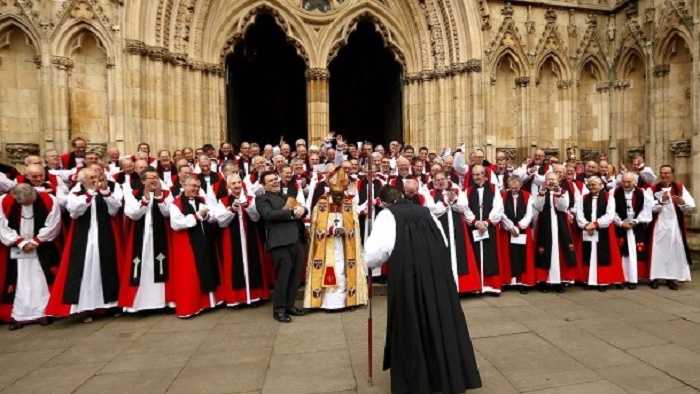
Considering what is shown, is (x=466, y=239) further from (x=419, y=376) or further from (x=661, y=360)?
(x=419, y=376)

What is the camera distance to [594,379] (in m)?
3.79

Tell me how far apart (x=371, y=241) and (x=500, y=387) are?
1644 millimetres

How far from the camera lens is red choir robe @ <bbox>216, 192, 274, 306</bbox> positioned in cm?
617

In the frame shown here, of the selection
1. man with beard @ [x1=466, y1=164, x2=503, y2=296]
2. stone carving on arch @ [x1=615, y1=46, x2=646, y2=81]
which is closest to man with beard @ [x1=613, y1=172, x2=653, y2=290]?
man with beard @ [x1=466, y1=164, x2=503, y2=296]

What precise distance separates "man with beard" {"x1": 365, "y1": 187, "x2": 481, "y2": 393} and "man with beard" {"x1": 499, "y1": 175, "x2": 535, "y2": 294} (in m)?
3.70

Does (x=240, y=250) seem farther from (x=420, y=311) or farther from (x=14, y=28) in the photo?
(x=14, y=28)

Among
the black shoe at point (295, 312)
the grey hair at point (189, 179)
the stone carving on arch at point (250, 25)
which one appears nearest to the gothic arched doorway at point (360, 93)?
the stone carving on arch at point (250, 25)

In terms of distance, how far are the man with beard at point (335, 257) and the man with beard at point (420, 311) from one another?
2.31 meters

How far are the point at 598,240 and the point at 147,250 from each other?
6933 mm

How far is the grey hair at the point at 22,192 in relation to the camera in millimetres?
5555

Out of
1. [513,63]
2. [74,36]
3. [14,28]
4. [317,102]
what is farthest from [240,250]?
[513,63]

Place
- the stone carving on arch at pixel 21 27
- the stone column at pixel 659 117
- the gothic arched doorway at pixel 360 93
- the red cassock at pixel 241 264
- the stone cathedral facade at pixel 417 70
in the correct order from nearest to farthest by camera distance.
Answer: the red cassock at pixel 241 264
the stone carving on arch at pixel 21 27
the stone cathedral facade at pixel 417 70
the stone column at pixel 659 117
the gothic arched doorway at pixel 360 93

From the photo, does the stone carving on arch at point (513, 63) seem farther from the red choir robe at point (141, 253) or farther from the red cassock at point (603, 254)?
the red choir robe at point (141, 253)

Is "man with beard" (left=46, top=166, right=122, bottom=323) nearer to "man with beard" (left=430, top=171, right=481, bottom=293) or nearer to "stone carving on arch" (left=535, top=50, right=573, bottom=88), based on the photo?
"man with beard" (left=430, top=171, right=481, bottom=293)
